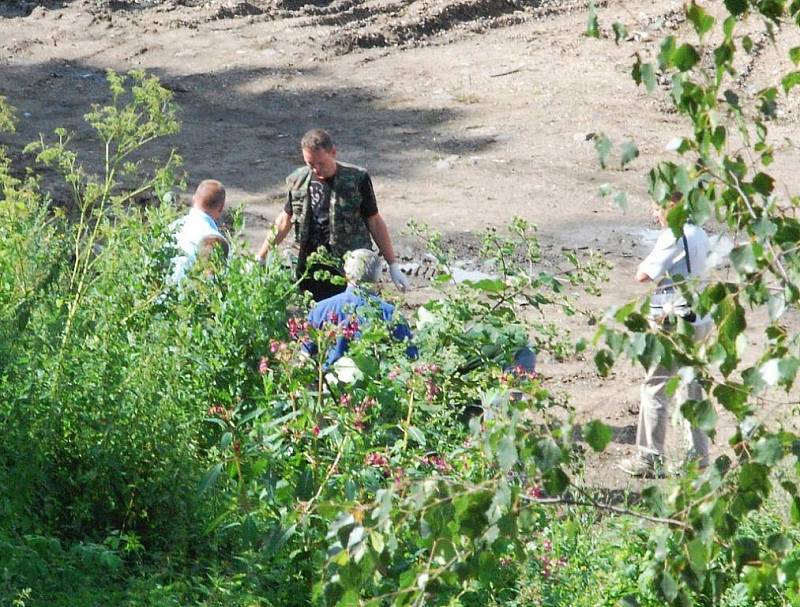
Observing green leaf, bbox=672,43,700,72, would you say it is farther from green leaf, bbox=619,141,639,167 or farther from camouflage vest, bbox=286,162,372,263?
camouflage vest, bbox=286,162,372,263

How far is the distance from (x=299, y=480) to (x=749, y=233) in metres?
1.89

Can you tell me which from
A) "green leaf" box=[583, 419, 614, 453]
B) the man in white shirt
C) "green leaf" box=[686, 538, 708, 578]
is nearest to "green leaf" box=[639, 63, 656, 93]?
"green leaf" box=[583, 419, 614, 453]

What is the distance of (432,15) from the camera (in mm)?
17047

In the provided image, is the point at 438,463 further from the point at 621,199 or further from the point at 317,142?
the point at 317,142

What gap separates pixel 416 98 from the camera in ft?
48.0

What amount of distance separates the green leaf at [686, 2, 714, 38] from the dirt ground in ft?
17.3

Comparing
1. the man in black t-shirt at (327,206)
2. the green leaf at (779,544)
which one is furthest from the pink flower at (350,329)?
the man in black t-shirt at (327,206)

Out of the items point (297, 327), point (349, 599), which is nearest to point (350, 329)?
point (297, 327)

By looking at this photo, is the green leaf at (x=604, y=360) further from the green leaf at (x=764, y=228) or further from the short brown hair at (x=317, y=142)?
the short brown hair at (x=317, y=142)

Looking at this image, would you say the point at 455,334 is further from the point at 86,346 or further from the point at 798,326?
the point at 798,326

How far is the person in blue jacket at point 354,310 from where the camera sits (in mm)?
4793

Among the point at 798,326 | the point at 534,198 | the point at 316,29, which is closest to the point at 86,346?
the point at 798,326

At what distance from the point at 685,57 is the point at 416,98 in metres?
12.3

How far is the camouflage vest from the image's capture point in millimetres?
7145
